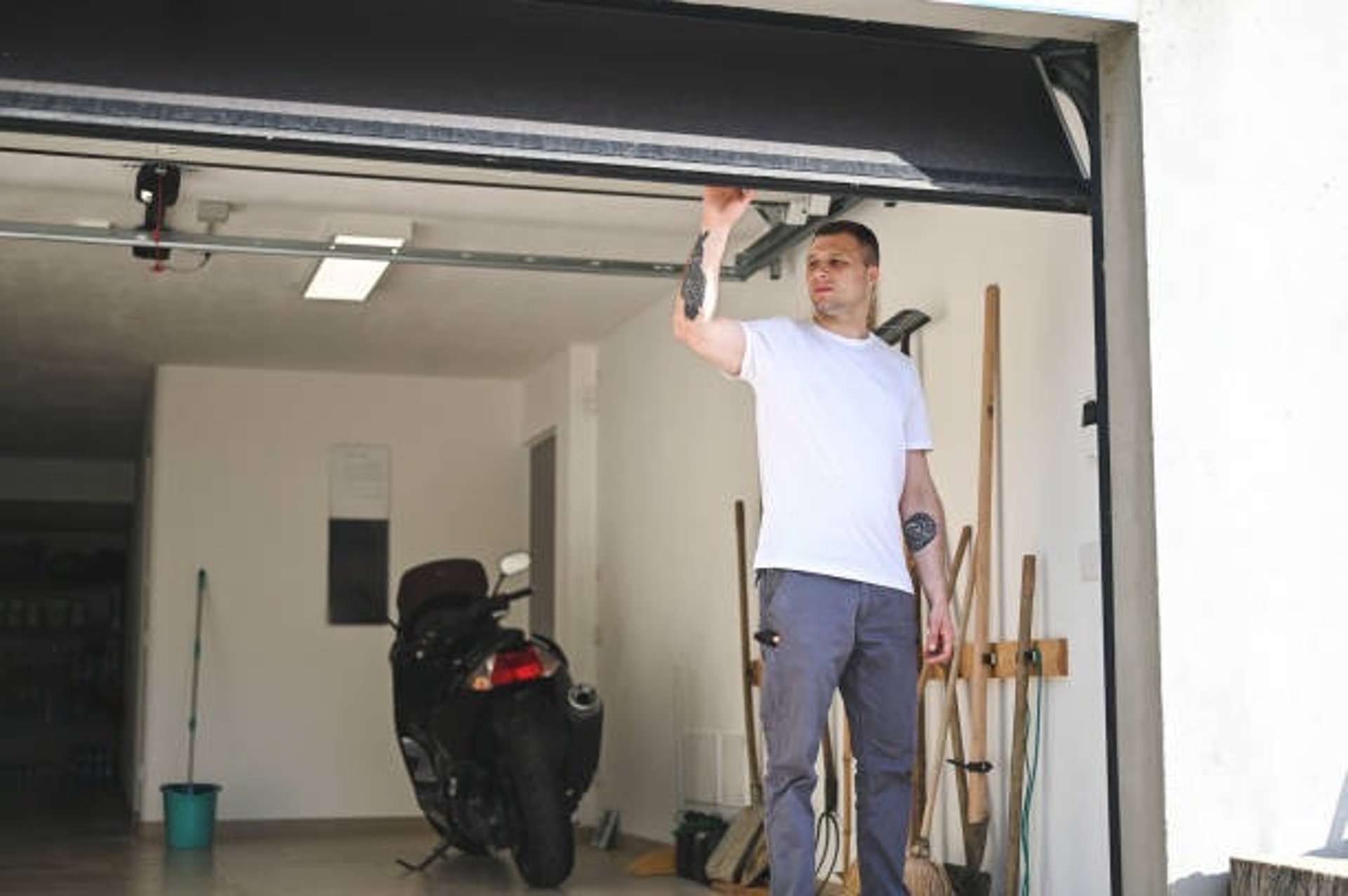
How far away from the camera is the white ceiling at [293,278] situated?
604 centimetres

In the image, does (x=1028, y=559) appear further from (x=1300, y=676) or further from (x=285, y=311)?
(x=285, y=311)

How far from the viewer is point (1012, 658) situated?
501 centimetres

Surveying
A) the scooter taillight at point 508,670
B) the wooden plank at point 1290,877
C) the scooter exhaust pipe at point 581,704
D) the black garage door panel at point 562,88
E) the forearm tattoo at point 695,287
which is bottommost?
the wooden plank at point 1290,877

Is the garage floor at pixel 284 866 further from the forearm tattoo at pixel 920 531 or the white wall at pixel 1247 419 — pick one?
the white wall at pixel 1247 419

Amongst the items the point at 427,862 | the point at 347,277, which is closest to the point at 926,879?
the point at 427,862

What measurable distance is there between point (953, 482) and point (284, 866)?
12.6 feet

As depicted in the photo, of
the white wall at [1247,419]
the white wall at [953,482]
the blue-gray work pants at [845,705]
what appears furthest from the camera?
the white wall at [953,482]

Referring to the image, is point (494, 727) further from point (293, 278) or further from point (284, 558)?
point (284, 558)

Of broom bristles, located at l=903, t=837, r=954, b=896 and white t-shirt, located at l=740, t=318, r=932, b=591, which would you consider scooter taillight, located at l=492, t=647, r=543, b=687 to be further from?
white t-shirt, located at l=740, t=318, r=932, b=591

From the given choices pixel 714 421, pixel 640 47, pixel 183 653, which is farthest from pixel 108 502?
pixel 640 47

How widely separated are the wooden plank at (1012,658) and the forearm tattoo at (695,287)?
1699mm

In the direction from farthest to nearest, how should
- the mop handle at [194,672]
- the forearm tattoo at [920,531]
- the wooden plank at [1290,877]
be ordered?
the mop handle at [194,672]
the forearm tattoo at [920,531]
the wooden plank at [1290,877]

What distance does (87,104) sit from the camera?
3.08 metres

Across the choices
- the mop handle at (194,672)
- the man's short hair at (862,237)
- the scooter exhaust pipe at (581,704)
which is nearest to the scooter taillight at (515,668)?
the scooter exhaust pipe at (581,704)
